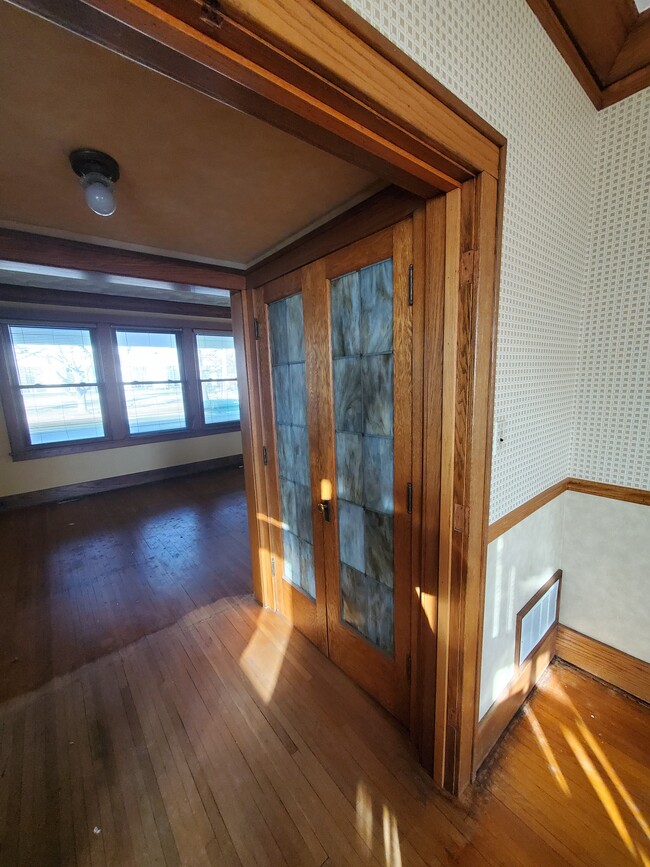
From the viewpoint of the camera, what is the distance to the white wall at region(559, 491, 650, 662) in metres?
1.59

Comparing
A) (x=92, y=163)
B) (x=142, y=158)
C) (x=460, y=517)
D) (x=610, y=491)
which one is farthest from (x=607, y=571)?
(x=92, y=163)

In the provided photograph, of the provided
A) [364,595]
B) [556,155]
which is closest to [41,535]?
[364,595]

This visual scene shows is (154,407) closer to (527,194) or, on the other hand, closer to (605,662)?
(527,194)

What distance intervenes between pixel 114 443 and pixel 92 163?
4808mm

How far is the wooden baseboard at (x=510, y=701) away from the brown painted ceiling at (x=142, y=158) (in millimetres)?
2121

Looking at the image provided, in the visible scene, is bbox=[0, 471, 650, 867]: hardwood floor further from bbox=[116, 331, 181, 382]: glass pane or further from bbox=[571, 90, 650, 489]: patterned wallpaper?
bbox=[116, 331, 181, 382]: glass pane

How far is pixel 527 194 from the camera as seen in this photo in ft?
3.70

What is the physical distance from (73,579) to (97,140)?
3163 millimetres

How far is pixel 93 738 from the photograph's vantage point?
1572mm

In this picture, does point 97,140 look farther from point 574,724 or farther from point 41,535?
point 41,535

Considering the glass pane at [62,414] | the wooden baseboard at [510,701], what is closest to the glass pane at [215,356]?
the glass pane at [62,414]

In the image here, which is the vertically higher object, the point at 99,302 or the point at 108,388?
the point at 99,302

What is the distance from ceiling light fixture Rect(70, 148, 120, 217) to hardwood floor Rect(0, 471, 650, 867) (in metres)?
2.18

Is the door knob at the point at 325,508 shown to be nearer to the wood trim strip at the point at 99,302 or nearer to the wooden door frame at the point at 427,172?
the wooden door frame at the point at 427,172
